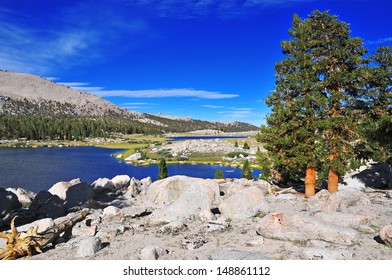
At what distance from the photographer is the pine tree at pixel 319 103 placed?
20797 mm

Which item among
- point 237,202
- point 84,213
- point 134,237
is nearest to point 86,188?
point 84,213

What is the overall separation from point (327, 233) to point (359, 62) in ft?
44.3

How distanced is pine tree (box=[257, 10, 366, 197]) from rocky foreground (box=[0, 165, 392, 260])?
2.75 metres

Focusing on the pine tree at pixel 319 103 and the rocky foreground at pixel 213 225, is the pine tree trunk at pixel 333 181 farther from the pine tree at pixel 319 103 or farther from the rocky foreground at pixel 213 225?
the rocky foreground at pixel 213 225

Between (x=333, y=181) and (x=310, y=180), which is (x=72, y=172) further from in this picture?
(x=333, y=181)

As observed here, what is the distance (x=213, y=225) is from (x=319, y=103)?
38.0 ft

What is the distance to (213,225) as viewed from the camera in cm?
1460

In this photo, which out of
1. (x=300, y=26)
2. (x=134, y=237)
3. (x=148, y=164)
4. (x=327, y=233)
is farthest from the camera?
(x=148, y=164)

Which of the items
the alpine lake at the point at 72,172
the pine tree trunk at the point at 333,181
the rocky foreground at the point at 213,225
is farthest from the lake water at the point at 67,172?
the pine tree trunk at the point at 333,181

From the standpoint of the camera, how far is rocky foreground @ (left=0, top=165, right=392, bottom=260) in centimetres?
1156

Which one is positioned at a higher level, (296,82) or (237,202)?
(296,82)

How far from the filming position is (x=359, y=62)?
20.8 m

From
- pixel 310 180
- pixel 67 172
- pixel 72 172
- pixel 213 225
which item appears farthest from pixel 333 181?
pixel 72 172

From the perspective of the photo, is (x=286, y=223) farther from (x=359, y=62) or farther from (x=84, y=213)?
(x=359, y=62)
